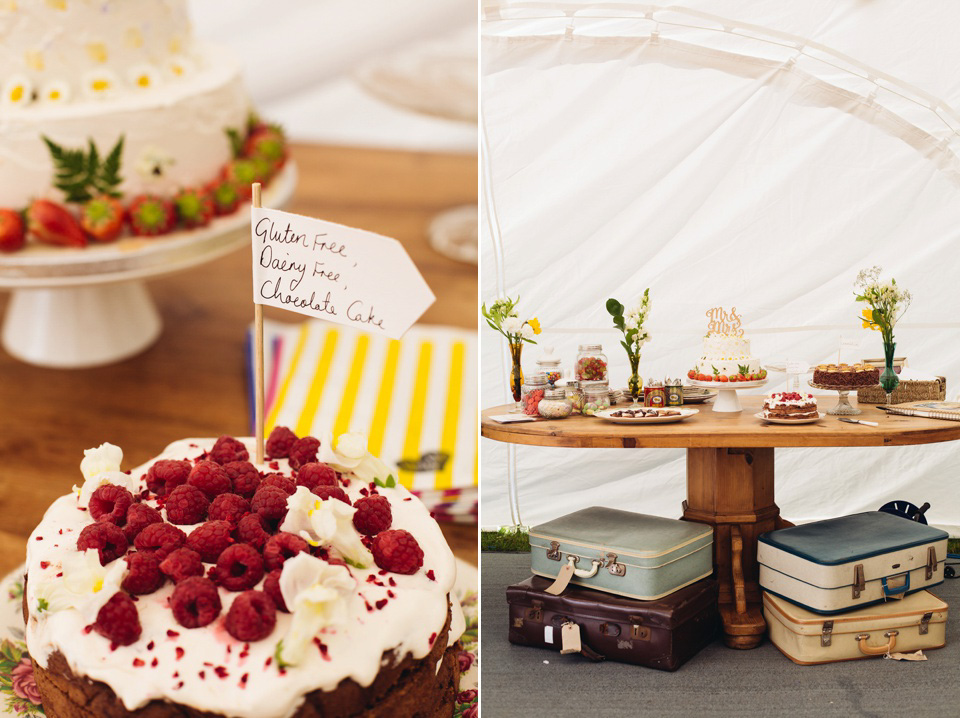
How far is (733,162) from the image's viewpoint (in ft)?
4.13

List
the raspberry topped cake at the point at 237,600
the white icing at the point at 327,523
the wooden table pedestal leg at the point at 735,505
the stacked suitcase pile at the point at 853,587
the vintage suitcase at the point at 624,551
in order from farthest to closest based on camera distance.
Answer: the wooden table pedestal leg at the point at 735,505 < the vintage suitcase at the point at 624,551 < the stacked suitcase pile at the point at 853,587 < the white icing at the point at 327,523 < the raspberry topped cake at the point at 237,600

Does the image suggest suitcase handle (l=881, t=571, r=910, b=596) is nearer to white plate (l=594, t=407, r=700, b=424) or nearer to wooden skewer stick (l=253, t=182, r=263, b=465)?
white plate (l=594, t=407, r=700, b=424)

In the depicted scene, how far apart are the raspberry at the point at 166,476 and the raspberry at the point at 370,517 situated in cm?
20

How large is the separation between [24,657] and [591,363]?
2.50 feet

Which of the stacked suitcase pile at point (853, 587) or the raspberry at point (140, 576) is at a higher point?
the raspberry at point (140, 576)

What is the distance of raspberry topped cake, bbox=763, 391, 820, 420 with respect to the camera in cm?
132

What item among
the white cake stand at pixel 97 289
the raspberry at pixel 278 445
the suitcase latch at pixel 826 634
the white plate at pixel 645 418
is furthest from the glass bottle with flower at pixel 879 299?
the white cake stand at pixel 97 289

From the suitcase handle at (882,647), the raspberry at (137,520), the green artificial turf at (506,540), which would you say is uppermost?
the raspberry at (137,520)

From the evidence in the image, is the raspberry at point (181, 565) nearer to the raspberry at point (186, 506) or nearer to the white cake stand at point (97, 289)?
the raspberry at point (186, 506)

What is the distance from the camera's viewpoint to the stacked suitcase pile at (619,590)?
47.8 inches

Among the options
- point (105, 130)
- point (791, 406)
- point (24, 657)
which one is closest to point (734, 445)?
point (791, 406)

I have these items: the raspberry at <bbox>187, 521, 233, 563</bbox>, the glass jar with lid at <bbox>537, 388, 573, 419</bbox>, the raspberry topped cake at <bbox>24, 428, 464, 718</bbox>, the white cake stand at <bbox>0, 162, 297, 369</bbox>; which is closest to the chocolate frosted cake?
the glass jar with lid at <bbox>537, 388, 573, 419</bbox>

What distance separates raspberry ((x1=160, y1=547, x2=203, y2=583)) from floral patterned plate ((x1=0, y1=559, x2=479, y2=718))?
0.78 ft

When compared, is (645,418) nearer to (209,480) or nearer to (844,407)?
(844,407)
